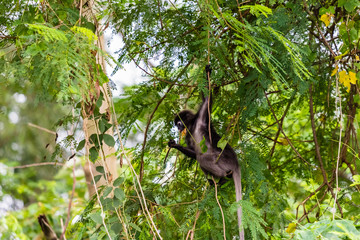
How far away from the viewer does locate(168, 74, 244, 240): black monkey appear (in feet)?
11.2

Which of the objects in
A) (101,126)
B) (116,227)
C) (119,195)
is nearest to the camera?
(119,195)

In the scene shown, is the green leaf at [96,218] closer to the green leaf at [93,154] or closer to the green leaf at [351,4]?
the green leaf at [93,154]

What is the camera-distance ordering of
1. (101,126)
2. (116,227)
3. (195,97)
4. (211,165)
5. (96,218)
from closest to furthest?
(96,218) → (116,227) → (101,126) → (211,165) → (195,97)

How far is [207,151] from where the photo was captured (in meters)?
3.66

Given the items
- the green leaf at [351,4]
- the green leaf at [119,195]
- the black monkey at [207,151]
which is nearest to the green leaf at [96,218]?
the green leaf at [119,195]

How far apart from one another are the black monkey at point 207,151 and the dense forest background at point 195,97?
0.07 meters

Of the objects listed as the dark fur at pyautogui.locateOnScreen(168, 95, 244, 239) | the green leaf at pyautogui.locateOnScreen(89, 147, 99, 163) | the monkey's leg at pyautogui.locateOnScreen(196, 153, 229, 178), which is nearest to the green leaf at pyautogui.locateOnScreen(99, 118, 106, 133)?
the green leaf at pyautogui.locateOnScreen(89, 147, 99, 163)

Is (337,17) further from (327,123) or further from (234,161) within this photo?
(234,161)

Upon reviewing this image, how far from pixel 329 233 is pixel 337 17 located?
2.25 metres

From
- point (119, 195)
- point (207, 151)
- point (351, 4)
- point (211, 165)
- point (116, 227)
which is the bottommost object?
point (116, 227)

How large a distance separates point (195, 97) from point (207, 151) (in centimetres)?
59

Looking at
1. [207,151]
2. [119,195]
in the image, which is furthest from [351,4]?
[119,195]

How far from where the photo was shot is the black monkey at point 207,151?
11.2 feet

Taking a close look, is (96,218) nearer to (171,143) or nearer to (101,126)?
(101,126)
